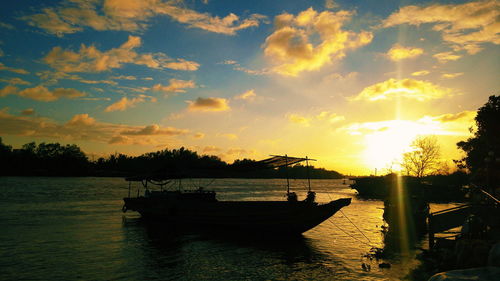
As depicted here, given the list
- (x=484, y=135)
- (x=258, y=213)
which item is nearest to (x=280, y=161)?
(x=258, y=213)

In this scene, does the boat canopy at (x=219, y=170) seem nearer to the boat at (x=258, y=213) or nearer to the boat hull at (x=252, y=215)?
the boat at (x=258, y=213)

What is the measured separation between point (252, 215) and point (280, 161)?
5.20 m

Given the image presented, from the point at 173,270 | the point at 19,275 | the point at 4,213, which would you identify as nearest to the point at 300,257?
the point at 173,270

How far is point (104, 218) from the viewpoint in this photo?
35875 millimetres

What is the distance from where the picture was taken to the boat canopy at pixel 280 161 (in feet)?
78.0

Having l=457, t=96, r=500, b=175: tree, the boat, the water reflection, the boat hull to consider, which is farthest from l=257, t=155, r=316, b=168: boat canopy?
l=457, t=96, r=500, b=175: tree

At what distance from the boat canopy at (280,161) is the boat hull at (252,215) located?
3167 mm

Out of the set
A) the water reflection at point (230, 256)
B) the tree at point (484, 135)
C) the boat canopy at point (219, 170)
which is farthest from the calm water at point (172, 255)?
the tree at point (484, 135)

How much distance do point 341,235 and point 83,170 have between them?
171m

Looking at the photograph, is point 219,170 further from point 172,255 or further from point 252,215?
point 172,255

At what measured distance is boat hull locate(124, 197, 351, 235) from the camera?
940 inches

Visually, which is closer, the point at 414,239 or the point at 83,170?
the point at 414,239

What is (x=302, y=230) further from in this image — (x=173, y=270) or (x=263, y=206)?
(x=173, y=270)

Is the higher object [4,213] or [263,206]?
[263,206]
